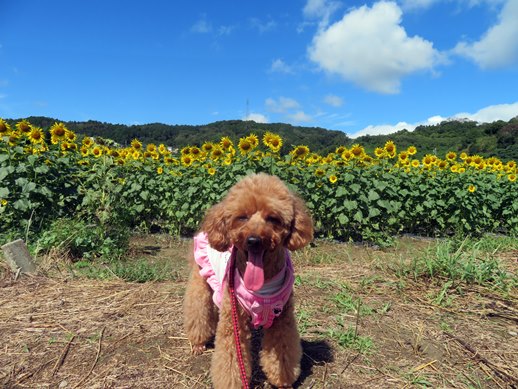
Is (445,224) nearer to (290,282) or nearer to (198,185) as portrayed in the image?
(198,185)

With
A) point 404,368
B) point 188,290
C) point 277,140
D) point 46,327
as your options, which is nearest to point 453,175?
point 277,140

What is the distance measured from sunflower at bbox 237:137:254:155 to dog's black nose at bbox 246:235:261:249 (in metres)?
4.58

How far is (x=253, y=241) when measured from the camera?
2.01m

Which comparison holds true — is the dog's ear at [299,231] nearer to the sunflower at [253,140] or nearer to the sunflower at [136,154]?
the sunflower at [253,140]

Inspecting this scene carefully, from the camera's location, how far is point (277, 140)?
6.43 metres

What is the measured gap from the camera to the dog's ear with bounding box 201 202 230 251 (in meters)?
2.29

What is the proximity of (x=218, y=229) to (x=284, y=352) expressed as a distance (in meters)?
0.91

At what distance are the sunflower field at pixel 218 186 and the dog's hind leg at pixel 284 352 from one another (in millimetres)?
3948

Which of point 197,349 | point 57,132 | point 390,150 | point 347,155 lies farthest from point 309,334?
point 390,150

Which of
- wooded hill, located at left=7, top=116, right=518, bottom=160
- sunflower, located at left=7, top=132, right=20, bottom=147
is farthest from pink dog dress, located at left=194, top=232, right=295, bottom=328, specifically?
wooded hill, located at left=7, top=116, right=518, bottom=160

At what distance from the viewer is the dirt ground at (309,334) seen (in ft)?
7.94

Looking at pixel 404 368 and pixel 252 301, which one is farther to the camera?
pixel 404 368

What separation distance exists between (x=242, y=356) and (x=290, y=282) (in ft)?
1.80

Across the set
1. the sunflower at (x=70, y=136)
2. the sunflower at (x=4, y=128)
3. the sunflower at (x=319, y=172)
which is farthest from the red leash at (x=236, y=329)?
the sunflower at (x=70, y=136)
